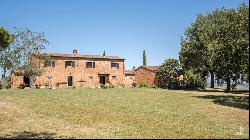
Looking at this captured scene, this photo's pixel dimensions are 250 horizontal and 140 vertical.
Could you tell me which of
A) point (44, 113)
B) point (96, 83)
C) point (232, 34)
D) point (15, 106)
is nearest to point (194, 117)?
point (44, 113)

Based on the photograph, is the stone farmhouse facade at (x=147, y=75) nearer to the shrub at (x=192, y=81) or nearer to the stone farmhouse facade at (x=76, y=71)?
the stone farmhouse facade at (x=76, y=71)

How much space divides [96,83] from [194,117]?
53558mm

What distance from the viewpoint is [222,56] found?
3569cm

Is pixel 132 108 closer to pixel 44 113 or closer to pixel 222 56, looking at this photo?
pixel 44 113

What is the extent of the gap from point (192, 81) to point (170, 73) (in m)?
4.89

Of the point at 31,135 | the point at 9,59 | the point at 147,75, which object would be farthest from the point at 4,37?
the point at 147,75

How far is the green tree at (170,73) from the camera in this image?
219ft

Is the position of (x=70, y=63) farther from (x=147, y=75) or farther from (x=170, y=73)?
(x=170, y=73)

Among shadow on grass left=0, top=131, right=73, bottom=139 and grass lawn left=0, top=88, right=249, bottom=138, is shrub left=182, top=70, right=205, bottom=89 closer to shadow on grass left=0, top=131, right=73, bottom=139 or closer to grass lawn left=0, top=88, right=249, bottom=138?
grass lawn left=0, top=88, right=249, bottom=138

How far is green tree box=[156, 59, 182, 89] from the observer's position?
2630 inches

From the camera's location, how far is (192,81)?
64.2 meters

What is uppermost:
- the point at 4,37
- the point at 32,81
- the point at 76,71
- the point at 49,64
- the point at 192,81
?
the point at 4,37

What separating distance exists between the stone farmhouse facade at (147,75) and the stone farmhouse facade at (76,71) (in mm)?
4999

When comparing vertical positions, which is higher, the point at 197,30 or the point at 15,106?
the point at 197,30
